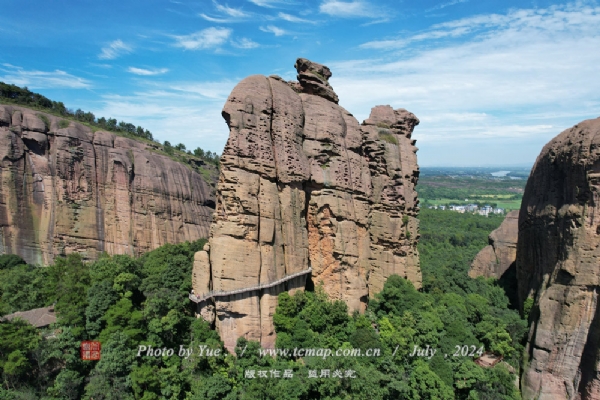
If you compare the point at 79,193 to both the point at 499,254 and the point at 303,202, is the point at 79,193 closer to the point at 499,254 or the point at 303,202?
the point at 303,202

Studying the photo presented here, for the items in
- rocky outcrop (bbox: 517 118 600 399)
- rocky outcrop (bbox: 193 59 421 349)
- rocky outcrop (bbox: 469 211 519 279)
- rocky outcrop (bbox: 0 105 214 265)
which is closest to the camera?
rocky outcrop (bbox: 517 118 600 399)

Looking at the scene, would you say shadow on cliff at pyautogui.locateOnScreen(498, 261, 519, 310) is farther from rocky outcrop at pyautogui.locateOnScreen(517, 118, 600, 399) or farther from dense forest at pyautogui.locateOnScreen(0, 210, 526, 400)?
rocky outcrop at pyautogui.locateOnScreen(517, 118, 600, 399)

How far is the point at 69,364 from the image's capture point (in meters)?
17.7

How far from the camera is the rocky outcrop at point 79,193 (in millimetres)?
36094

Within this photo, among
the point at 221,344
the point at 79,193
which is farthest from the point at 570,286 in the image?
the point at 79,193

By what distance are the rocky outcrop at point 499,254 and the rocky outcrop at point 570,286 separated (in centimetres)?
1424

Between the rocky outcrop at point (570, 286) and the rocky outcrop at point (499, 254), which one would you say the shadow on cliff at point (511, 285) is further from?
the rocky outcrop at point (570, 286)

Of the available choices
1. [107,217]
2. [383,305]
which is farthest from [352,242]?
[107,217]

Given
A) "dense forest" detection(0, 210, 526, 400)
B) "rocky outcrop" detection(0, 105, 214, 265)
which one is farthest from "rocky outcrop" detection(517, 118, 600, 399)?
"rocky outcrop" detection(0, 105, 214, 265)

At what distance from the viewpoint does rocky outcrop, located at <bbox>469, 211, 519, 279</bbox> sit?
35.8 meters

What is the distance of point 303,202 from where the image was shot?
22.4 m

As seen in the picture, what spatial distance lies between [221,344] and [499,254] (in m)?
31.7

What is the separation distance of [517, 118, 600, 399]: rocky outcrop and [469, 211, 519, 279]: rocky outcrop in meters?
14.2

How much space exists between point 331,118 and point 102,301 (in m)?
18.9
